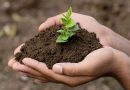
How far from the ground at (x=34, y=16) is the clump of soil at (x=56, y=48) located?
122 cm

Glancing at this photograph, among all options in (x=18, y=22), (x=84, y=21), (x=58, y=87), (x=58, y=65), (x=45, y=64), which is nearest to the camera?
(x=58, y=65)

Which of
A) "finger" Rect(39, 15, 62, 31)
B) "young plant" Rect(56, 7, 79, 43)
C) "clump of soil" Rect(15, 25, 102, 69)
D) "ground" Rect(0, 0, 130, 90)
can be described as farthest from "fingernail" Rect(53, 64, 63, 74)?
"ground" Rect(0, 0, 130, 90)

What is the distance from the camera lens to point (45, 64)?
2162mm

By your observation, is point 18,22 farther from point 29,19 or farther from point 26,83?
point 26,83

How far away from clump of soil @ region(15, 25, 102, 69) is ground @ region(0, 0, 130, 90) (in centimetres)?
122

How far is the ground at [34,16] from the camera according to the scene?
12.4 feet

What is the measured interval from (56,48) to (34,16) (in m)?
2.10

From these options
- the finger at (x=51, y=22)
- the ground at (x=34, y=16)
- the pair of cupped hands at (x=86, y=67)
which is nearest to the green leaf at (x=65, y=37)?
the pair of cupped hands at (x=86, y=67)

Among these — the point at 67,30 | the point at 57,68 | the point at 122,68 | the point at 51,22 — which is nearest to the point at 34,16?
the point at 51,22

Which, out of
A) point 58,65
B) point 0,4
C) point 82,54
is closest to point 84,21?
point 82,54

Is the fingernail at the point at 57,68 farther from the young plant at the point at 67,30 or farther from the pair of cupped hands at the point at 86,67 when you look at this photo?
the young plant at the point at 67,30

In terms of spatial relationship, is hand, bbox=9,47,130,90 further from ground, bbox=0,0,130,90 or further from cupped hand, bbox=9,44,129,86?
ground, bbox=0,0,130,90

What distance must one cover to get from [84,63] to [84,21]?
1.76 ft

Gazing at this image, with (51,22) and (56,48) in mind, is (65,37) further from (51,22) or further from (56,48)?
(51,22)
